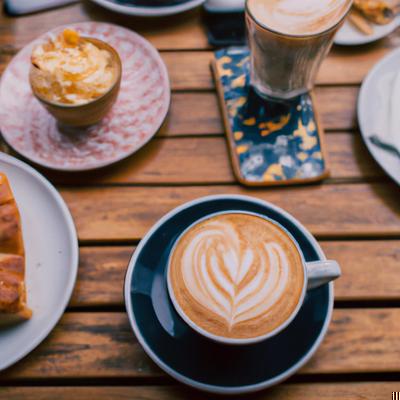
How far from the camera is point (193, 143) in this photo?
83 cm

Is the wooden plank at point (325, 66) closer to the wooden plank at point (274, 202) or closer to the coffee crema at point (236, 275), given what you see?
the wooden plank at point (274, 202)

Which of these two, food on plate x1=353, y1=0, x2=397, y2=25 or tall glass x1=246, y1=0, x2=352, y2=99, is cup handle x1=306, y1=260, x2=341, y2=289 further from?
food on plate x1=353, y1=0, x2=397, y2=25

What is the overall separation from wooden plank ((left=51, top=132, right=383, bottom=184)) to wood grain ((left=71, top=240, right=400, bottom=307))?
14 cm

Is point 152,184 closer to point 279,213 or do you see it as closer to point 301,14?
point 279,213

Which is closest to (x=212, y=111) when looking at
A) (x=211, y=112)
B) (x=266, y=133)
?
(x=211, y=112)

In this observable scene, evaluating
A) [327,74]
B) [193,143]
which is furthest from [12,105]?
[327,74]

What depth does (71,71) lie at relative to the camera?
748 mm

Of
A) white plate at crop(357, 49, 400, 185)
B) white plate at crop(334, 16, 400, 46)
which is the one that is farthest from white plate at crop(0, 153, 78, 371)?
white plate at crop(334, 16, 400, 46)

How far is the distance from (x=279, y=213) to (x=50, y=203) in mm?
371

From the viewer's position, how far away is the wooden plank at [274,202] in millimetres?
748

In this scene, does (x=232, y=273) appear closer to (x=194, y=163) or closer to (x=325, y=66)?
(x=194, y=163)

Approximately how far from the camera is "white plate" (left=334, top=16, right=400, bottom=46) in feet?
3.03

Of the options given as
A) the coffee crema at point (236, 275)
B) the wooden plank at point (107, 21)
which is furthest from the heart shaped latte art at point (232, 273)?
the wooden plank at point (107, 21)

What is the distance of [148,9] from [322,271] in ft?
2.25
